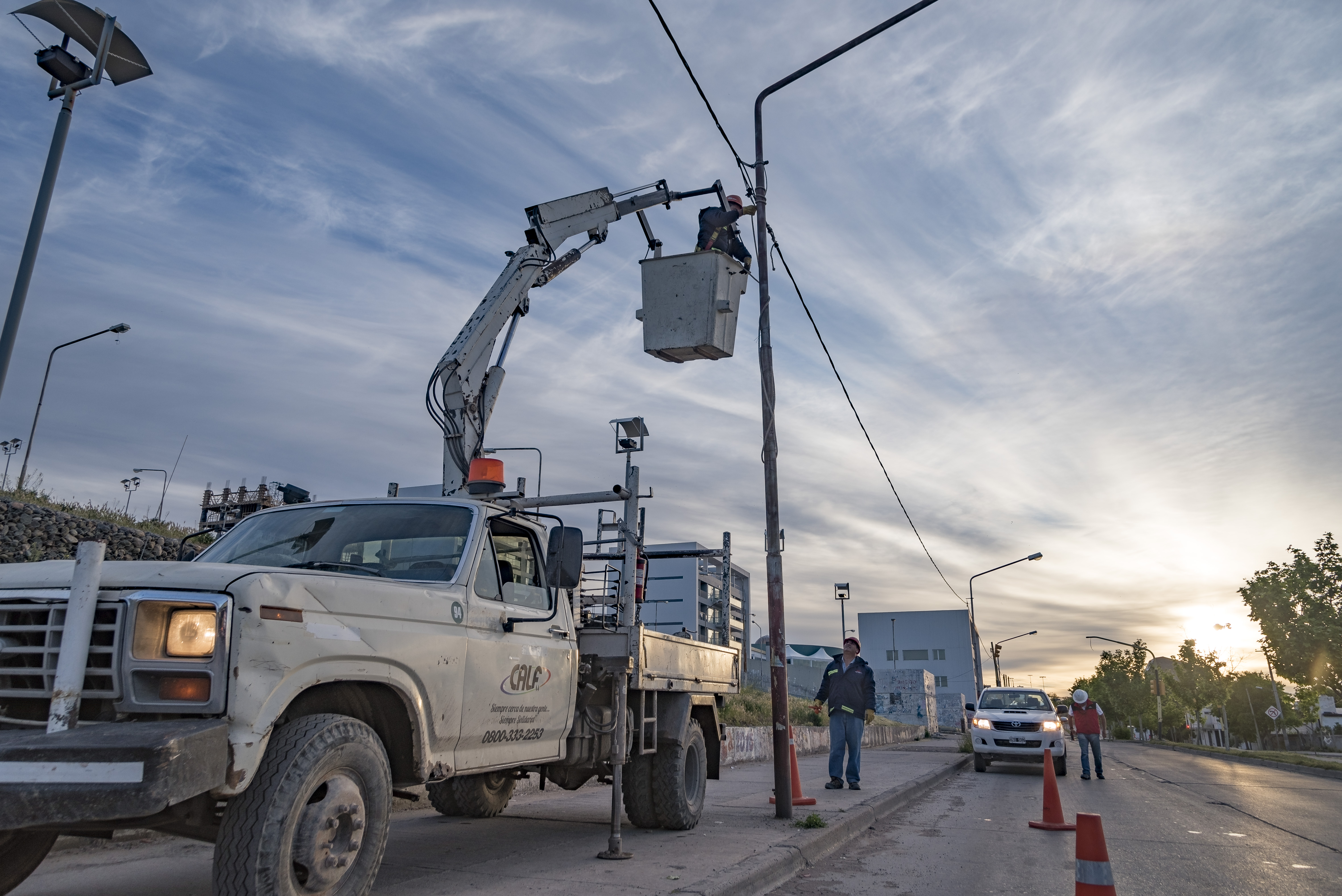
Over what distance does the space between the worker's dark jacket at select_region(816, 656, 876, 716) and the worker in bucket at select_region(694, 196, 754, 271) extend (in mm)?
5197

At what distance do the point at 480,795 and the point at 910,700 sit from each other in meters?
46.0

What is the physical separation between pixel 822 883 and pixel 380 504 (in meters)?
3.88

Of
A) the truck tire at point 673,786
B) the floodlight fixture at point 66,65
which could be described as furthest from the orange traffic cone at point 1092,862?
the floodlight fixture at point 66,65

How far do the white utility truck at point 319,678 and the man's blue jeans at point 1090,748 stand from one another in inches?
442

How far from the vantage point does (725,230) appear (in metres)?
9.38

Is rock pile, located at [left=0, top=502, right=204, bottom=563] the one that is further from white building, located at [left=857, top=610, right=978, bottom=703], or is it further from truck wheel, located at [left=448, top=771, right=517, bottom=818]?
white building, located at [left=857, top=610, right=978, bottom=703]

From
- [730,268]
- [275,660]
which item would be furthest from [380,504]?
[730,268]

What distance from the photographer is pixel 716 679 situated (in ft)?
27.2

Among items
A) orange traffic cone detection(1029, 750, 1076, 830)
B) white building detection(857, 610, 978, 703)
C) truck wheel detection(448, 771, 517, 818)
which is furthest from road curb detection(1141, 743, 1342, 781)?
white building detection(857, 610, 978, 703)

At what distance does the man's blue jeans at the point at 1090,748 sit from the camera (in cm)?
1492

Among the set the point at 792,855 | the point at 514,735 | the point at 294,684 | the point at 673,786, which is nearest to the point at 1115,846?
the point at 792,855

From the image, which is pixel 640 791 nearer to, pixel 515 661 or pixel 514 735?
pixel 514 735

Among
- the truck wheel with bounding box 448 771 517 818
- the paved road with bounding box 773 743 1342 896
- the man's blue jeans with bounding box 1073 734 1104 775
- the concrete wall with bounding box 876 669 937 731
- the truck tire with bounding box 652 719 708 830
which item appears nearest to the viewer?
the paved road with bounding box 773 743 1342 896

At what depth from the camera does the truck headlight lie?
3348 millimetres
